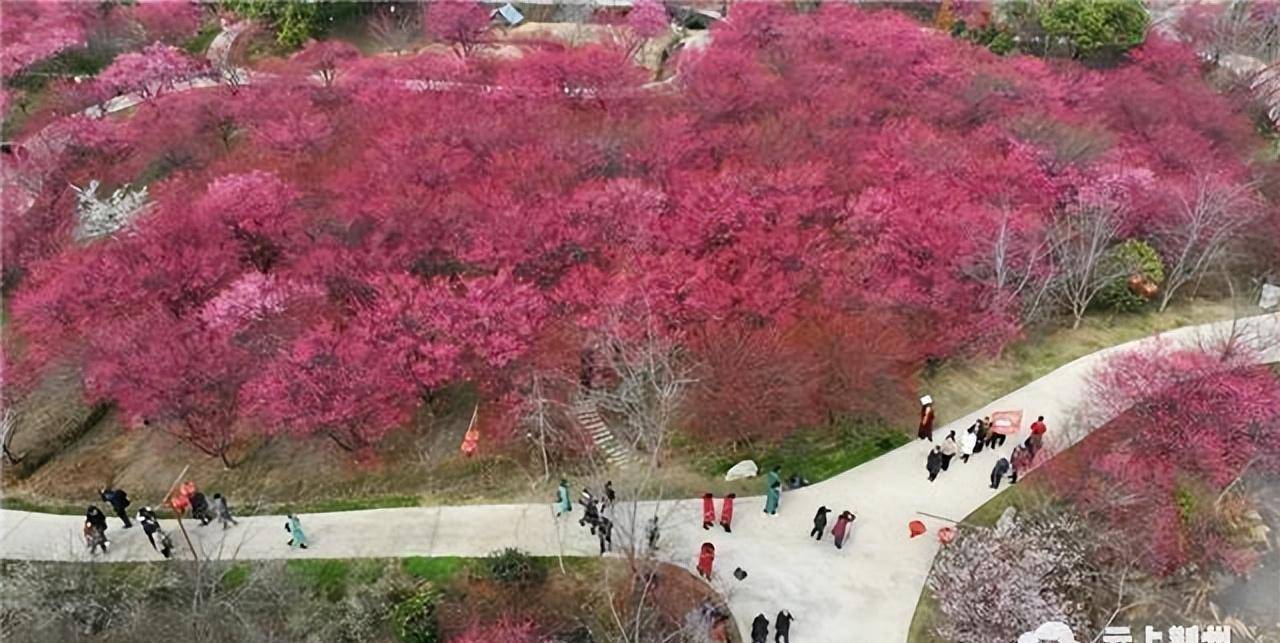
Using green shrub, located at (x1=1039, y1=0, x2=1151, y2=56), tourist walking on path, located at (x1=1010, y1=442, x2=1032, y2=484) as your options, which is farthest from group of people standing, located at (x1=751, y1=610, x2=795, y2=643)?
green shrub, located at (x1=1039, y1=0, x2=1151, y2=56)

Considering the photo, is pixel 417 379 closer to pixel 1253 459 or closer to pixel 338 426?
pixel 338 426

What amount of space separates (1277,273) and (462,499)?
29173 millimetres

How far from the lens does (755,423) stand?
26.3 metres

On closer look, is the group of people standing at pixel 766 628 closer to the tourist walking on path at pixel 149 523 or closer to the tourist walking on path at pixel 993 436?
the tourist walking on path at pixel 993 436

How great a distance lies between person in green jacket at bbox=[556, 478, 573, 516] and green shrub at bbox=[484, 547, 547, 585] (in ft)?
5.90

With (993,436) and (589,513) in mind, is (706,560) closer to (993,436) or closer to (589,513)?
(589,513)

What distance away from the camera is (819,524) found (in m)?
23.6

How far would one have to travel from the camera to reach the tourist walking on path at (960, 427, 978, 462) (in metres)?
25.8

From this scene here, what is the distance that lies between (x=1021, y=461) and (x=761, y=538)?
7549 mm

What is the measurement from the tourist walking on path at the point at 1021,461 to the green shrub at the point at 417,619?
15601 mm

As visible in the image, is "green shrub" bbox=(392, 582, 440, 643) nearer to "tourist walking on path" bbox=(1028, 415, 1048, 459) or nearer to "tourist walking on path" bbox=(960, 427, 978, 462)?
"tourist walking on path" bbox=(960, 427, 978, 462)

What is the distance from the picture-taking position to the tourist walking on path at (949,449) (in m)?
25.7

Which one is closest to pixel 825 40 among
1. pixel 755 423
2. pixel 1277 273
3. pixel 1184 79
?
pixel 1184 79

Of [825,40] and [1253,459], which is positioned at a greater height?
[825,40]
